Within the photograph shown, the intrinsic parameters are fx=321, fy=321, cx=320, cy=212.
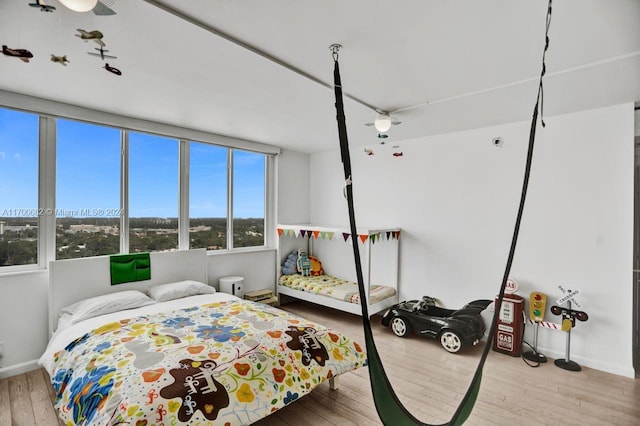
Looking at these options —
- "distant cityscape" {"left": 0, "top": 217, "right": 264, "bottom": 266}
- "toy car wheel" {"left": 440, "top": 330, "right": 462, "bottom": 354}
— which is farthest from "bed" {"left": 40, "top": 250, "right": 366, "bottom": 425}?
"toy car wheel" {"left": 440, "top": 330, "right": 462, "bottom": 354}

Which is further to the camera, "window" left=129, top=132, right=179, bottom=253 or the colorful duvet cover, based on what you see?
"window" left=129, top=132, right=179, bottom=253

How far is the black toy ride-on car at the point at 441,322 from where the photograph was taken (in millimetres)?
3301

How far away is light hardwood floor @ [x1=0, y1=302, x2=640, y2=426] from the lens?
2238mm

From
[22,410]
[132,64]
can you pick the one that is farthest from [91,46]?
[22,410]

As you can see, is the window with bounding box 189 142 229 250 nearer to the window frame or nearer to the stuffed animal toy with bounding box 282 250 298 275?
the window frame

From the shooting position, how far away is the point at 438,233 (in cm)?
399

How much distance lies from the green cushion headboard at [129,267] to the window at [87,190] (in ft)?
0.74

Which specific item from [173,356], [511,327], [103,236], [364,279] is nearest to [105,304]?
[103,236]

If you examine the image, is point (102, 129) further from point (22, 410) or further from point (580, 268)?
point (580, 268)

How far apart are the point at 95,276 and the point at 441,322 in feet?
11.7

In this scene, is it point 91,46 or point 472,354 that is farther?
point 472,354

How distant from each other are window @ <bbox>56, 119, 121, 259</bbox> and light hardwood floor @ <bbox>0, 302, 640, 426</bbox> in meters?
Result: 1.22

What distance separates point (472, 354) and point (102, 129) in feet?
14.9

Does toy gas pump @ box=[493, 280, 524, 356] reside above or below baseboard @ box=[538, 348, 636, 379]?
above
